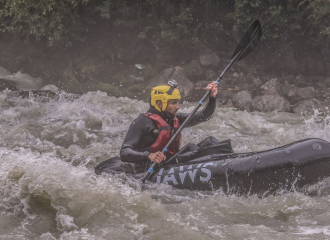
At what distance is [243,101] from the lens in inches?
384

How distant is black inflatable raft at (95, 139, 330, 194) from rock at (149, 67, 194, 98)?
7311 millimetres

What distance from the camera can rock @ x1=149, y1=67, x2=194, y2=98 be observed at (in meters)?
10.8

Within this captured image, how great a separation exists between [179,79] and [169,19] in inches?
116

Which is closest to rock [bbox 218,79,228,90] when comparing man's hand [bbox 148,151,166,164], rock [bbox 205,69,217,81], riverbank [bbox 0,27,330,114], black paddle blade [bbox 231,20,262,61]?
riverbank [bbox 0,27,330,114]

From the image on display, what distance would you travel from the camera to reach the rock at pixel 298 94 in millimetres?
10117

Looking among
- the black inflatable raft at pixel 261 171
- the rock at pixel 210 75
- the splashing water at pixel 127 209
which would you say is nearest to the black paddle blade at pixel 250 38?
the black inflatable raft at pixel 261 171

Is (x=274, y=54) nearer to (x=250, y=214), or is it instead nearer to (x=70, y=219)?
(x=250, y=214)

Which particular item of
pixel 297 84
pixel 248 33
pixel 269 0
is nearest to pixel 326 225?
pixel 248 33

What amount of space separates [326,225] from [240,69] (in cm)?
973

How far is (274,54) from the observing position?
41.0 feet

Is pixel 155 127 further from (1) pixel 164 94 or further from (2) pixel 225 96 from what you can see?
(2) pixel 225 96

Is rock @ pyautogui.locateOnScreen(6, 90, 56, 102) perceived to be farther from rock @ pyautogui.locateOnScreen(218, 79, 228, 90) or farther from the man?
the man

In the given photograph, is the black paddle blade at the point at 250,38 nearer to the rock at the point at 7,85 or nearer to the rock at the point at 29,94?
the rock at the point at 29,94

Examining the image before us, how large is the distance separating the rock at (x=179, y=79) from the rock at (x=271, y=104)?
7.24 feet
